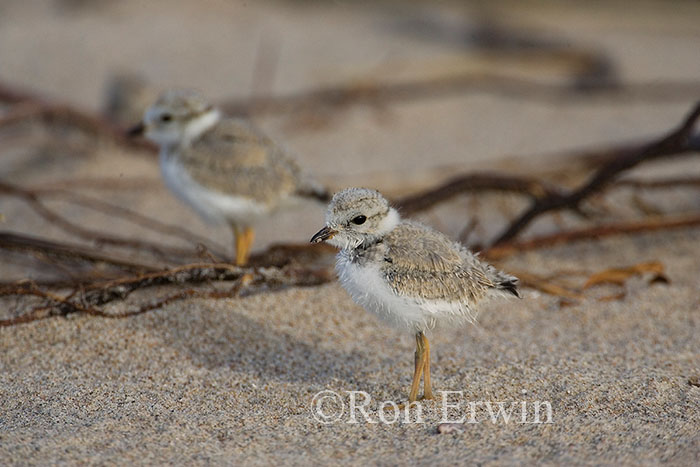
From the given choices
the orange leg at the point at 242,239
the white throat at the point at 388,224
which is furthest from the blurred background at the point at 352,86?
the white throat at the point at 388,224

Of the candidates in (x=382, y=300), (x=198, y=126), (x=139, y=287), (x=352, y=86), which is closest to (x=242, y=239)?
(x=198, y=126)

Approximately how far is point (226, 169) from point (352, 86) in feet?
9.84

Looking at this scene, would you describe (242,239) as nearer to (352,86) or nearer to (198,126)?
(198,126)

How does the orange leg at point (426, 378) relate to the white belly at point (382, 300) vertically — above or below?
below

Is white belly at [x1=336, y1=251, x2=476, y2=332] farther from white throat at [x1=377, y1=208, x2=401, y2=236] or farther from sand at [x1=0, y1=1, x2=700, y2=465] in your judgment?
sand at [x1=0, y1=1, x2=700, y2=465]

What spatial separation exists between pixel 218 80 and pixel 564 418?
5839 millimetres

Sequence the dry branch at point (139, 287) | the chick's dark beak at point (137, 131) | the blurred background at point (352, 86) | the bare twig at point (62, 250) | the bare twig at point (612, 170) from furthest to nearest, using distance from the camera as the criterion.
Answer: the blurred background at point (352, 86), the chick's dark beak at point (137, 131), the bare twig at point (612, 170), the bare twig at point (62, 250), the dry branch at point (139, 287)

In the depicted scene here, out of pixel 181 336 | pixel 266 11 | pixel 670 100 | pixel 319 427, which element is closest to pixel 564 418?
pixel 319 427

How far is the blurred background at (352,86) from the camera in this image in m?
5.52

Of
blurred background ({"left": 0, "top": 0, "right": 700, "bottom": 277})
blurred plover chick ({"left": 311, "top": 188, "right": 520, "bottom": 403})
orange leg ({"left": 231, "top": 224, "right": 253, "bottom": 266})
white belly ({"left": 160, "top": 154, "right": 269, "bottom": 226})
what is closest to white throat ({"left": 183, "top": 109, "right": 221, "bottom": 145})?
white belly ({"left": 160, "top": 154, "right": 269, "bottom": 226})

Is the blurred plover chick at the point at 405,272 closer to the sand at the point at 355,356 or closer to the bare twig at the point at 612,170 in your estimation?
the sand at the point at 355,356

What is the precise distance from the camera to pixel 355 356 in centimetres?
344

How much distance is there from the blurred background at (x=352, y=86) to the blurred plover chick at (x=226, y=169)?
28 centimetres

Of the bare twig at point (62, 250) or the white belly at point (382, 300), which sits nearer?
the white belly at point (382, 300)
